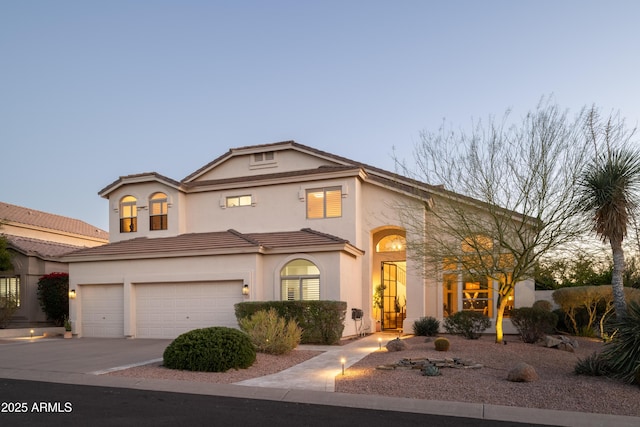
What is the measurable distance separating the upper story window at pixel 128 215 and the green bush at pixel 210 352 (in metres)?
14.2

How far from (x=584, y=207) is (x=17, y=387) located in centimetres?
1365

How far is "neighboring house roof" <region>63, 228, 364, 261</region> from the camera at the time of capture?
19.4 meters

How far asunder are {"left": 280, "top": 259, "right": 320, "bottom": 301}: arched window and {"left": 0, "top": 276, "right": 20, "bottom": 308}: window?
1516 cm

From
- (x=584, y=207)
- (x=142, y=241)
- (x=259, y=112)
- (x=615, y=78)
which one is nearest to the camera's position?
(x=584, y=207)

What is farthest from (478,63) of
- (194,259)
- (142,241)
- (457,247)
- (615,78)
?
(142,241)

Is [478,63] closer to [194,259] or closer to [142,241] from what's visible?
[194,259]

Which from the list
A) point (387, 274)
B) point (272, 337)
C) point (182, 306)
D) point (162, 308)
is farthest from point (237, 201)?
point (272, 337)

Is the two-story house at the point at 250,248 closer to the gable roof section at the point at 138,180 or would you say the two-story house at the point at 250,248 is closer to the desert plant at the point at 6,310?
the gable roof section at the point at 138,180

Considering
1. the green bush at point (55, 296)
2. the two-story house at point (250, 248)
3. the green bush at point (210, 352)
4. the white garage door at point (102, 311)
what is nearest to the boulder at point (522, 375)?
the green bush at point (210, 352)

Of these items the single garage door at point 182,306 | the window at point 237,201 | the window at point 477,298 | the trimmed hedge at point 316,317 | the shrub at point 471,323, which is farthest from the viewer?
the window at point 237,201

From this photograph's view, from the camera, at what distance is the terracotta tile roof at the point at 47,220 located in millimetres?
31375

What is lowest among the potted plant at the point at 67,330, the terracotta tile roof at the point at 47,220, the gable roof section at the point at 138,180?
the potted plant at the point at 67,330

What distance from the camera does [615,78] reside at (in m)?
17.7

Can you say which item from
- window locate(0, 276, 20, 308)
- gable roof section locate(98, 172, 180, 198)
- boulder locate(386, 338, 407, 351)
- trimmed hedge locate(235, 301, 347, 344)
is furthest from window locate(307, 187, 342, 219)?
window locate(0, 276, 20, 308)
